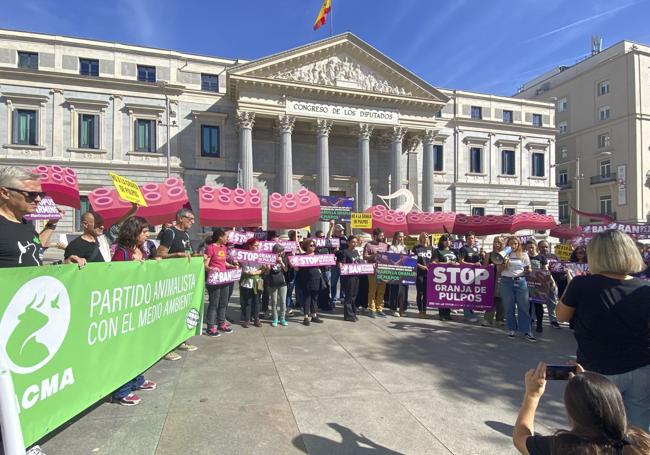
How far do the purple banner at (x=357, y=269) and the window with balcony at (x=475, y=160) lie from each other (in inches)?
1269

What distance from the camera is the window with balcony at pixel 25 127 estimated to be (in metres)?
25.5

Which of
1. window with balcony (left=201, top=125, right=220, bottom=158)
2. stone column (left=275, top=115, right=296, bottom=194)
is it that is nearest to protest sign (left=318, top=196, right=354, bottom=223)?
stone column (left=275, top=115, right=296, bottom=194)

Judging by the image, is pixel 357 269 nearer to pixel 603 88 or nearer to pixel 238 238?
pixel 238 238

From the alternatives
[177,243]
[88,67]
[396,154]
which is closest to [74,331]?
[177,243]

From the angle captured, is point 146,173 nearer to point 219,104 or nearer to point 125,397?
point 219,104

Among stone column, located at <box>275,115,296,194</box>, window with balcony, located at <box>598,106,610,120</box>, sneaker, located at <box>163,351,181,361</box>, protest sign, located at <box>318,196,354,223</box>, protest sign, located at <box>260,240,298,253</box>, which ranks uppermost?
window with balcony, located at <box>598,106,610,120</box>

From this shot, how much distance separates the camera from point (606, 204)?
4550 centimetres

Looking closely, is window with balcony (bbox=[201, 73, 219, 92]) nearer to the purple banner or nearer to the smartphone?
the purple banner

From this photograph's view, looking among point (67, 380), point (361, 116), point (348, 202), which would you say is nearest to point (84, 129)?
point (361, 116)

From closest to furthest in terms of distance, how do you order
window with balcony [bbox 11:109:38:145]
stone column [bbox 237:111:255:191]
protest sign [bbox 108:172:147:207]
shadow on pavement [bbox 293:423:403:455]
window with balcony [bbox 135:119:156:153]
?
shadow on pavement [bbox 293:423:403:455] < protest sign [bbox 108:172:147:207] < window with balcony [bbox 11:109:38:145] < stone column [bbox 237:111:255:191] < window with balcony [bbox 135:119:156:153]

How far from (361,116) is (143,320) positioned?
27971 mm

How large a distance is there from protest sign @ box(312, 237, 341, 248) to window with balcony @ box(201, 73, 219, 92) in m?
24.8

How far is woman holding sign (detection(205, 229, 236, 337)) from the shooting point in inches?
264

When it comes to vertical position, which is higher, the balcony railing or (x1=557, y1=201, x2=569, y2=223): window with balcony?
the balcony railing
